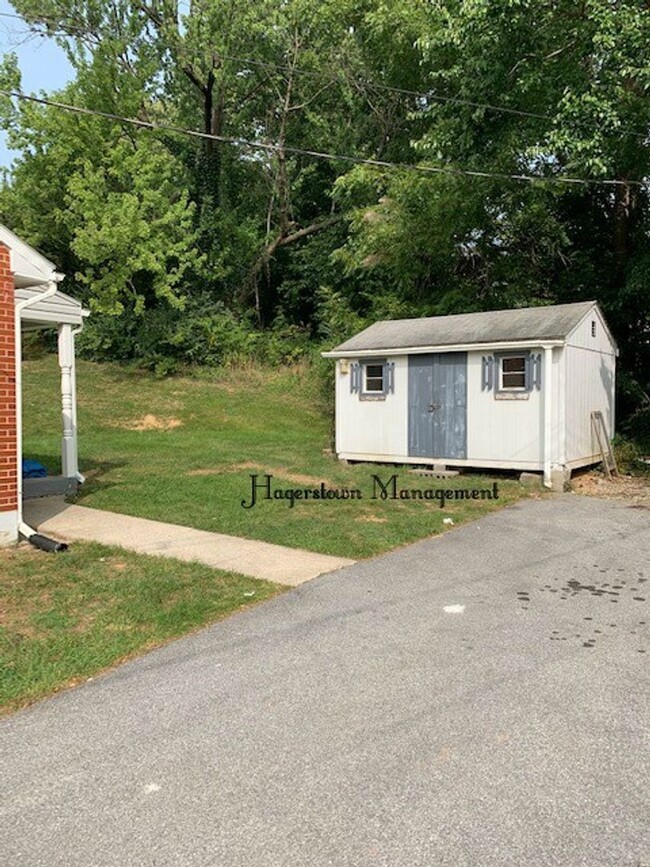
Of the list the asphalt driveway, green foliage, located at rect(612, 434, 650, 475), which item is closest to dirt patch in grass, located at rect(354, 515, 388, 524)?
the asphalt driveway

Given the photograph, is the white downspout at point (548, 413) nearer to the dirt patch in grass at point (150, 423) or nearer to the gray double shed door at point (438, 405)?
the gray double shed door at point (438, 405)

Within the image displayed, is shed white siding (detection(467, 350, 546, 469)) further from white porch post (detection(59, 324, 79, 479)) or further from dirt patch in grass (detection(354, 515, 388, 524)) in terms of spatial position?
white porch post (detection(59, 324, 79, 479))

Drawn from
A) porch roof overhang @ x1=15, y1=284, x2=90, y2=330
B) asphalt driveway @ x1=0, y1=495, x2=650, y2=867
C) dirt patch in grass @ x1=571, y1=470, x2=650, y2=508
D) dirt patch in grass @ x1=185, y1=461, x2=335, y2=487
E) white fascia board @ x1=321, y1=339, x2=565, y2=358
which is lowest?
asphalt driveway @ x1=0, y1=495, x2=650, y2=867

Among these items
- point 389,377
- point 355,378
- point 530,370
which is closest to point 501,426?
point 530,370

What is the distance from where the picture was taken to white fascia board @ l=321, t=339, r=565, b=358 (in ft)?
34.0

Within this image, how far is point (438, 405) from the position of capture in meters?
11.5

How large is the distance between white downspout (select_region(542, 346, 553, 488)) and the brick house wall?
7.77m

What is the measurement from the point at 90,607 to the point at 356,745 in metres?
2.58

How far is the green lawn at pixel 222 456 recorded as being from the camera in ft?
24.5

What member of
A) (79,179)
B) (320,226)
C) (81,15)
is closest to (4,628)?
(79,179)

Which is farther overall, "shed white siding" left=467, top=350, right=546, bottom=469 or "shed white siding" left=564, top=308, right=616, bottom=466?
"shed white siding" left=564, top=308, right=616, bottom=466

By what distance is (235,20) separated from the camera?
2347 cm

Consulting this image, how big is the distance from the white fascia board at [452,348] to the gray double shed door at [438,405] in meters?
0.15

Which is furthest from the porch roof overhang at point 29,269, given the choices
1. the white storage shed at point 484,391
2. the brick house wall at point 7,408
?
the white storage shed at point 484,391
